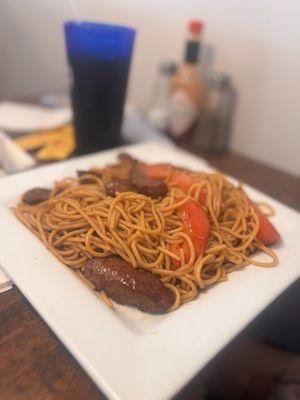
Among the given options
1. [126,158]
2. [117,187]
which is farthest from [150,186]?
[126,158]

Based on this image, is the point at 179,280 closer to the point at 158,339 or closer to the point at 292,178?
the point at 158,339

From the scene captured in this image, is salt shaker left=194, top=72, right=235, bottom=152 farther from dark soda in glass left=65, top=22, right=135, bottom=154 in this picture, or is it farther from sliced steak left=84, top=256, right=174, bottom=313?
sliced steak left=84, top=256, right=174, bottom=313

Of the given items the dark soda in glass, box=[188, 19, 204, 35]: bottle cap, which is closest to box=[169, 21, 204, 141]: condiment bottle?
box=[188, 19, 204, 35]: bottle cap

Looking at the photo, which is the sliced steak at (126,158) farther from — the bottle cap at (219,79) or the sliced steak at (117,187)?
the bottle cap at (219,79)

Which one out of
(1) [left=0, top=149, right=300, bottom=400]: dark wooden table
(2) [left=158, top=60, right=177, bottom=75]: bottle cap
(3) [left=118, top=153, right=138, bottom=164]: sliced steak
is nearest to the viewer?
(1) [left=0, top=149, right=300, bottom=400]: dark wooden table

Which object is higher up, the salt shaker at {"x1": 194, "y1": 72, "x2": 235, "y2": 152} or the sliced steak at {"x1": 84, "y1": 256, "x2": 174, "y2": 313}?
the salt shaker at {"x1": 194, "y1": 72, "x2": 235, "y2": 152}

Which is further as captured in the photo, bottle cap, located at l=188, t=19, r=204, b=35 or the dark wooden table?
bottle cap, located at l=188, t=19, r=204, b=35

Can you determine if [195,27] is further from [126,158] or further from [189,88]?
[126,158]
